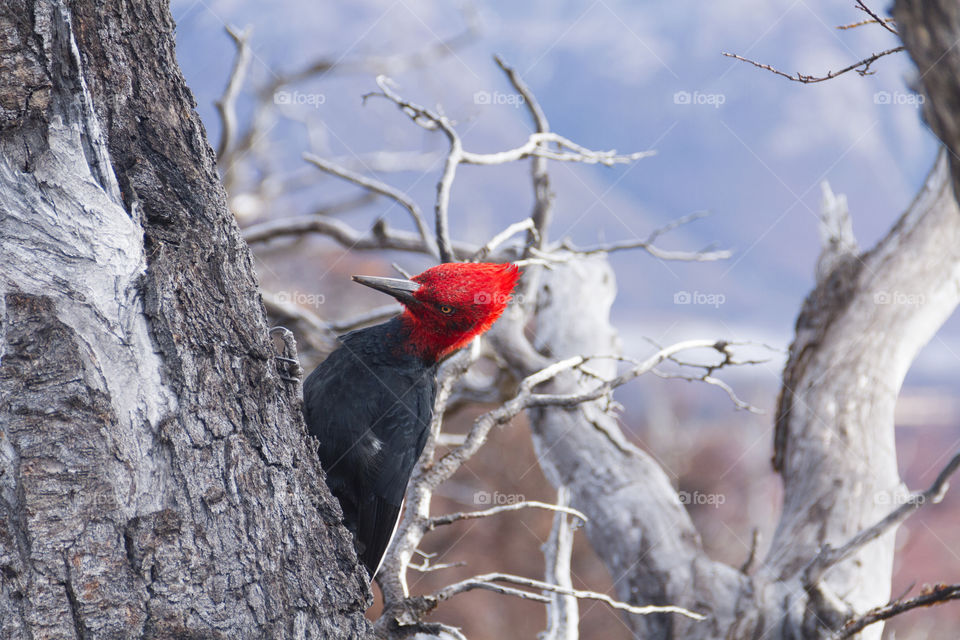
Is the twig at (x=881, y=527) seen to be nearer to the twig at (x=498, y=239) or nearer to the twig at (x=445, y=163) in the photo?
the twig at (x=498, y=239)

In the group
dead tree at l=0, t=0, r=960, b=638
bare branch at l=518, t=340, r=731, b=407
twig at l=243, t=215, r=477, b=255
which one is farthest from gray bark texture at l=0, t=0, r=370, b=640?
twig at l=243, t=215, r=477, b=255

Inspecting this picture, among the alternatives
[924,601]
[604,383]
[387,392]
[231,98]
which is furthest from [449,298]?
[231,98]

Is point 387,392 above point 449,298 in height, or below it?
below

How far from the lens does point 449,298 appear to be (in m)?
2.28

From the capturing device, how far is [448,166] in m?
2.66

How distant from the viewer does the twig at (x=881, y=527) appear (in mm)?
1925

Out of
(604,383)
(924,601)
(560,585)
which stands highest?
(604,383)

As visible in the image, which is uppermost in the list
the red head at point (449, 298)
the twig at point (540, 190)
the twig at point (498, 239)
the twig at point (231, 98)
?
the twig at point (231, 98)

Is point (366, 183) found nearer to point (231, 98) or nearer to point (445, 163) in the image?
point (445, 163)

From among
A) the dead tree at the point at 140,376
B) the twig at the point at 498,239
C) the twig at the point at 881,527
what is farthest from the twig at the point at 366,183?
the twig at the point at 881,527

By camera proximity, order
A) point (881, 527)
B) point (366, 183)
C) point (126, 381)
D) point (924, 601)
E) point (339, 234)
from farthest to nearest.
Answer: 1. point (339, 234)
2. point (366, 183)
3. point (881, 527)
4. point (924, 601)
5. point (126, 381)

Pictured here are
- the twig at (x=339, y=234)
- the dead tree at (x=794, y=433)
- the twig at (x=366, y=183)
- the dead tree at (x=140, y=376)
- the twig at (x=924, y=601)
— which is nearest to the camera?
the dead tree at (x=140, y=376)

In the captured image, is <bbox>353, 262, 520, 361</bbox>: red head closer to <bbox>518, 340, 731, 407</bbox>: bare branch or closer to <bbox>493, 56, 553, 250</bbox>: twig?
<bbox>518, 340, 731, 407</bbox>: bare branch

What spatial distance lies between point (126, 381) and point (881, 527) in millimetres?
2422
